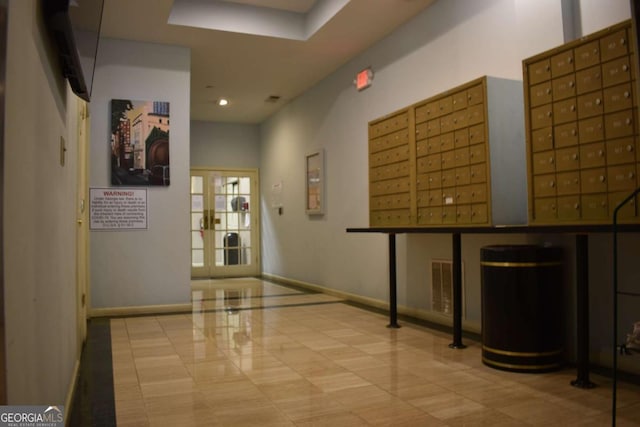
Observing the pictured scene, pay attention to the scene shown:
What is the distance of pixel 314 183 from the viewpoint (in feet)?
25.1

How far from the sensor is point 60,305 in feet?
7.73

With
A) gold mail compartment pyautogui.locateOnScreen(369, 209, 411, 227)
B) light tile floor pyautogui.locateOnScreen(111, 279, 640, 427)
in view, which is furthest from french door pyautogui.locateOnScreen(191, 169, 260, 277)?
gold mail compartment pyautogui.locateOnScreen(369, 209, 411, 227)

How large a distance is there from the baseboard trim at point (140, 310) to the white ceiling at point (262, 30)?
3026mm

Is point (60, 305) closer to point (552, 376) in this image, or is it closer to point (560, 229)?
point (560, 229)

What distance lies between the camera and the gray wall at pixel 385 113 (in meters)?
3.65

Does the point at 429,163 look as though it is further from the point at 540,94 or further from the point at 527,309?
the point at 527,309

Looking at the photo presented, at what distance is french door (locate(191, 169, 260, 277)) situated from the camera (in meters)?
9.93

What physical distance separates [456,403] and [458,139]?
1.95 meters

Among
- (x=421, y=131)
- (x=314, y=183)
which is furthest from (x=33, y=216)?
(x=314, y=183)

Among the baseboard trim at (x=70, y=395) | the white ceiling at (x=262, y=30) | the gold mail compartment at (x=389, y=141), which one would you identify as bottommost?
the baseboard trim at (x=70, y=395)

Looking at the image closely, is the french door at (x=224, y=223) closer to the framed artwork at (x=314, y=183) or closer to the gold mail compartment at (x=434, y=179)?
the framed artwork at (x=314, y=183)

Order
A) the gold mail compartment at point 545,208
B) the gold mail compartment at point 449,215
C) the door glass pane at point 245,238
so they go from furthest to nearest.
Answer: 1. the door glass pane at point 245,238
2. the gold mail compartment at point 449,215
3. the gold mail compartment at point 545,208

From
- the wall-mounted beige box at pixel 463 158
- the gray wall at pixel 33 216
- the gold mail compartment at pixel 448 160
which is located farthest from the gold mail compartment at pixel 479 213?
the gray wall at pixel 33 216

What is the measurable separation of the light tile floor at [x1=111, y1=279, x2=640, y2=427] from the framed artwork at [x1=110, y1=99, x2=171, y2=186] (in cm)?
175
